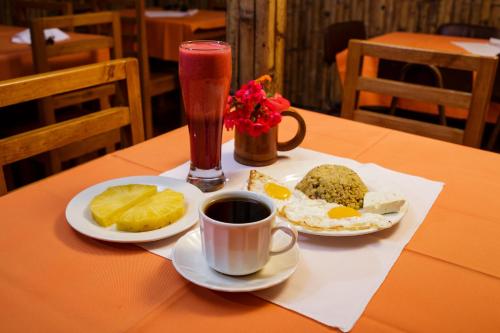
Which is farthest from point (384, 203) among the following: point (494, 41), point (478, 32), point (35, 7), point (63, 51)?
point (478, 32)

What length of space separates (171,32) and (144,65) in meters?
0.52

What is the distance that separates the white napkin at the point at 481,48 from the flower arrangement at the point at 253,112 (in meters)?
2.13

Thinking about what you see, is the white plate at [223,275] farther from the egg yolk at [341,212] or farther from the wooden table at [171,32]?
the wooden table at [171,32]

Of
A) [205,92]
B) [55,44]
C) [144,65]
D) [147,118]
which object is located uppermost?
[205,92]

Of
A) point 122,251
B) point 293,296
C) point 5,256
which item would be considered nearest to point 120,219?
point 122,251

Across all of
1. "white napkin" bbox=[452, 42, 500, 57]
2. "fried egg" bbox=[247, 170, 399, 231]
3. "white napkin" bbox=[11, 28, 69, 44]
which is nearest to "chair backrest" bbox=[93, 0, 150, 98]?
"white napkin" bbox=[11, 28, 69, 44]

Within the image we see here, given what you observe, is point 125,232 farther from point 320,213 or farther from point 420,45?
point 420,45

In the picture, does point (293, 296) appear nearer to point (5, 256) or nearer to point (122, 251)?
point (122, 251)

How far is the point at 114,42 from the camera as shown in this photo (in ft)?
8.50

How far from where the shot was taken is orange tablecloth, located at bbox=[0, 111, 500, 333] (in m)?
0.66

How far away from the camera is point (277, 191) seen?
960mm

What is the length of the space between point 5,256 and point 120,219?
7.1 inches

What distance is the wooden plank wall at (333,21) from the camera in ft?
13.1

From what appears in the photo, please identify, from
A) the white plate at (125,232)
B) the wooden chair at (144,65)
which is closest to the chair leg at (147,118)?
the wooden chair at (144,65)
